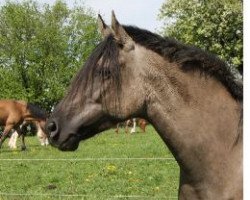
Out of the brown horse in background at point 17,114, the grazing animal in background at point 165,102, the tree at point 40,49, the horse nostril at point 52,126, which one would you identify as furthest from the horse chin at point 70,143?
the tree at point 40,49

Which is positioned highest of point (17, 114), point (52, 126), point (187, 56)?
point (187, 56)

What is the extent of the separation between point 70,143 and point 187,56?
90 cm

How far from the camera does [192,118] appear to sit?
3.62m

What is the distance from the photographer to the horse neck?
3.58 metres

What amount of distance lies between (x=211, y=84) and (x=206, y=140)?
363 millimetres

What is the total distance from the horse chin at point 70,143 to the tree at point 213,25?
31.6 m

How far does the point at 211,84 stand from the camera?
3.72 meters

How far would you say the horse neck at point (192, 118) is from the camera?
141 inches

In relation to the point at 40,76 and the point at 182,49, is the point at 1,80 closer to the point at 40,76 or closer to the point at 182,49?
the point at 40,76

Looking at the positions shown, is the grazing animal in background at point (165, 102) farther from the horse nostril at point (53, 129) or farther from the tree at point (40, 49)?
the tree at point (40, 49)

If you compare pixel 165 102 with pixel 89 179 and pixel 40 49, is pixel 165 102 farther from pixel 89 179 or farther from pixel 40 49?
pixel 40 49

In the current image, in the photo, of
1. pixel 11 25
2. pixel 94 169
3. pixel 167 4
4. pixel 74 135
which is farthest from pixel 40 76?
pixel 74 135

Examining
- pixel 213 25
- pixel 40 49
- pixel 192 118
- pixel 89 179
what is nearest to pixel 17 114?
pixel 89 179
